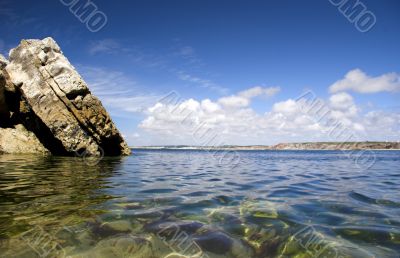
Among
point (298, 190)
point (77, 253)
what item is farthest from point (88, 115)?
point (77, 253)

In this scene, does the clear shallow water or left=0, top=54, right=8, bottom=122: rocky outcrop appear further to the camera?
left=0, top=54, right=8, bottom=122: rocky outcrop

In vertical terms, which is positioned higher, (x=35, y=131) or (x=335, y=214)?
(x=35, y=131)

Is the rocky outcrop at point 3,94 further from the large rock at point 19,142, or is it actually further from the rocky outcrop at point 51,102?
the large rock at point 19,142

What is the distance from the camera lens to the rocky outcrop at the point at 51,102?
26.9 m

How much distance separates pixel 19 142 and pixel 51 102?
5167mm

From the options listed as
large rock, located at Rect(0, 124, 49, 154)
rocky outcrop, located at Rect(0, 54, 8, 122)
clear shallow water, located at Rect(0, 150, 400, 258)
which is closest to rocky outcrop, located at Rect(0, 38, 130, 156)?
rocky outcrop, located at Rect(0, 54, 8, 122)

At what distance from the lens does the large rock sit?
2726cm

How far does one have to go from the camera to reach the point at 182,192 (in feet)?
33.3

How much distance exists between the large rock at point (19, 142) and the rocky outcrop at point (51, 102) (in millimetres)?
626

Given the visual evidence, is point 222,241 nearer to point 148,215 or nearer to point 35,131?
point 148,215

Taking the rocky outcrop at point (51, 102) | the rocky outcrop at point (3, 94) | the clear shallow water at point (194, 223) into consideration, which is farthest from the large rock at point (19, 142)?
the clear shallow water at point (194, 223)

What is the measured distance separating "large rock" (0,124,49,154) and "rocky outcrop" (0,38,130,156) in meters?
0.63

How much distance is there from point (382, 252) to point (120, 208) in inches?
217

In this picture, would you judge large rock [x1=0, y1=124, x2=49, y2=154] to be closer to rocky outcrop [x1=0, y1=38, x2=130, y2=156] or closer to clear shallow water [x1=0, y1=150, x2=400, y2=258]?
rocky outcrop [x1=0, y1=38, x2=130, y2=156]
